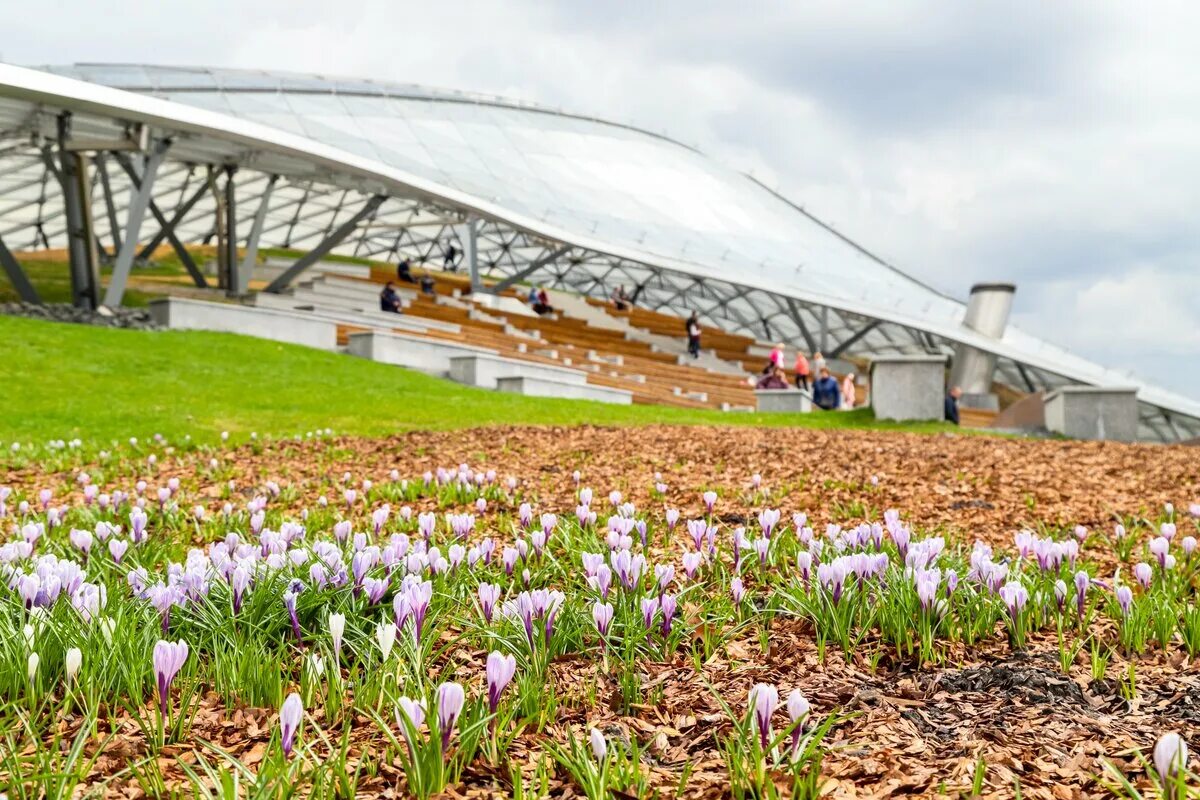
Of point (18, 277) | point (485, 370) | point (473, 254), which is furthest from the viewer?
point (473, 254)

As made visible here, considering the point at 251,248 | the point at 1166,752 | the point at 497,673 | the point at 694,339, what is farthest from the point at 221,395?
the point at 694,339

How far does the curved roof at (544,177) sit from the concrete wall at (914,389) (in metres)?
18.4

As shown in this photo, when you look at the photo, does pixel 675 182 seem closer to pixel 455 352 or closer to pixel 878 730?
pixel 455 352

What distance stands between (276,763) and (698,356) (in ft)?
125

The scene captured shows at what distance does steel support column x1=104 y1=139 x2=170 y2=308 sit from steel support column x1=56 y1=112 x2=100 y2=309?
682 mm

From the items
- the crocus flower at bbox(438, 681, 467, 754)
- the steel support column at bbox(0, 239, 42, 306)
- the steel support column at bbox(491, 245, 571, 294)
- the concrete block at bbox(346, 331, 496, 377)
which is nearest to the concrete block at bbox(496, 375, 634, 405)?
the concrete block at bbox(346, 331, 496, 377)

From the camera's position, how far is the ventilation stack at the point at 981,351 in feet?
121

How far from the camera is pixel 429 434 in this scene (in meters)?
13.5

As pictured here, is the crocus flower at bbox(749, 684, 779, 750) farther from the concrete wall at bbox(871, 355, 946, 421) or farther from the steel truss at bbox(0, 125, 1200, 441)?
the steel truss at bbox(0, 125, 1200, 441)

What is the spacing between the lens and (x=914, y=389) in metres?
19.5

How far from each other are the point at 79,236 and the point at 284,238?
1338 inches

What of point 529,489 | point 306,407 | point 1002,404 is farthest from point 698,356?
point 529,489

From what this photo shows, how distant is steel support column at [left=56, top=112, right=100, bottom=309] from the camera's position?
83.6 feet

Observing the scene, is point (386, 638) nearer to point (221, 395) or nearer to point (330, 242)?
point (221, 395)
